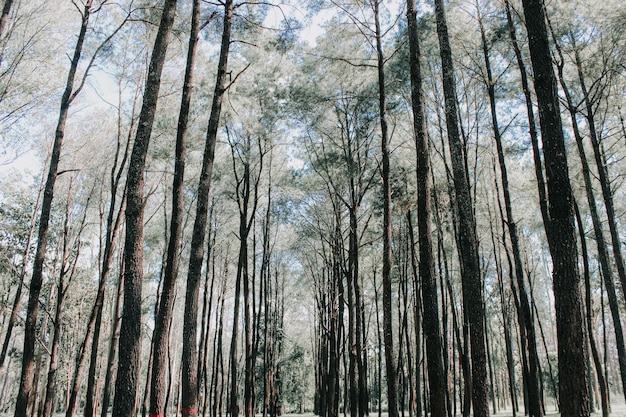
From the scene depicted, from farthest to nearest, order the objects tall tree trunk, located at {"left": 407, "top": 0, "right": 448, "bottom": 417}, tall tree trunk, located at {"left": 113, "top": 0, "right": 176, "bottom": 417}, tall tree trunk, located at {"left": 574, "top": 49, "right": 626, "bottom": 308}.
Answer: tall tree trunk, located at {"left": 574, "top": 49, "right": 626, "bottom": 308} → tall tree trunk, located at {"left": 407, "top": 0, "right": 448, "bottom": 417} → tall tree trunk, located at {"left": 113, "top": 0, "right": 176, "bottom": 417}

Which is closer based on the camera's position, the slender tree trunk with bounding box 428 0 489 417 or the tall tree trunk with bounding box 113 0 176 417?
the tall tree trunk with bounding box 113 0 176 417

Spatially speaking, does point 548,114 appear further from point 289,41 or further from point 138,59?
point 138,59

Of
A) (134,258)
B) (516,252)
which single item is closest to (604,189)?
(516,252)

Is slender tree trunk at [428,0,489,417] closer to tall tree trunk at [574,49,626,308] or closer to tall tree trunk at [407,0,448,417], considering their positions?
tall tree trunk at [407,0,448,417]

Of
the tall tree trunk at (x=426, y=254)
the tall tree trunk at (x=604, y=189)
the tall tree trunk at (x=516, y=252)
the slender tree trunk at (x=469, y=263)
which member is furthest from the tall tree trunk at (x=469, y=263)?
the tall tree trunk at (x=604, y=189)

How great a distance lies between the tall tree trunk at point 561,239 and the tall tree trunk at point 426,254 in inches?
78.0

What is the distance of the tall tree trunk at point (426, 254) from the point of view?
5.49 metres

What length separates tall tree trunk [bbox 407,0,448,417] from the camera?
549 centimetres

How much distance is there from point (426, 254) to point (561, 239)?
7.42 feet

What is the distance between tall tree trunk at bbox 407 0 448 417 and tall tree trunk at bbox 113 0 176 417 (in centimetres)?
396

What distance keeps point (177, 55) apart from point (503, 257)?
1917cm

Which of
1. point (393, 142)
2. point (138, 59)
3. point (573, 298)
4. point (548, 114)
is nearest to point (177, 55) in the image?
point (138, 59)

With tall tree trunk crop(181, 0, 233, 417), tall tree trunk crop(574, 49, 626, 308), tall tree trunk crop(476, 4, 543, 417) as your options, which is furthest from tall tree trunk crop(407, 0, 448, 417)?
tall tree trunk crop(574, 49, 626, 308)

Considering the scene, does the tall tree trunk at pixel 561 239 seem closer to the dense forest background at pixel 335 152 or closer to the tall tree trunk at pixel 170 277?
the dense forest background at pixel 335 152
